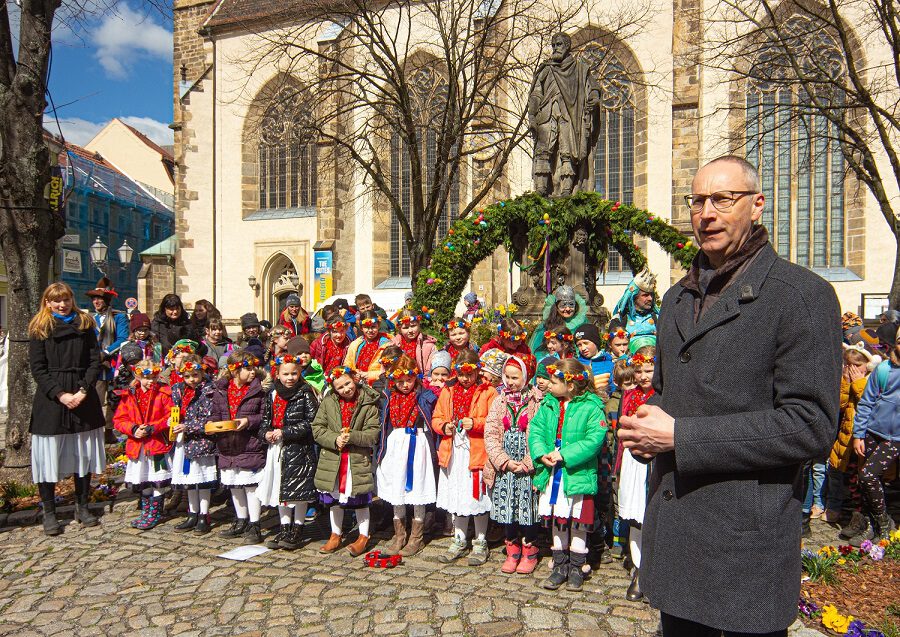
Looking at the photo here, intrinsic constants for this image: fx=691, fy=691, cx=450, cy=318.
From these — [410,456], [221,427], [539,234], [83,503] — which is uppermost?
[539,234]

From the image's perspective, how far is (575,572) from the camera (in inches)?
185

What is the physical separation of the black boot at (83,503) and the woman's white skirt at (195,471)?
0.92 m

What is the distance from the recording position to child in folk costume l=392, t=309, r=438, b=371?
7.40 metres

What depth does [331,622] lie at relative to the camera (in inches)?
161

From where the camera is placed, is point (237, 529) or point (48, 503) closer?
point (237, 529)

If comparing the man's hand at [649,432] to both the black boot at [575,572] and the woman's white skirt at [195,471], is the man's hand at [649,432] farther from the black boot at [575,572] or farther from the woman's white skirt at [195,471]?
the woman's white skirt at [195,471]

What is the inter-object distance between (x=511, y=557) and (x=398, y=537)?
1003 mm

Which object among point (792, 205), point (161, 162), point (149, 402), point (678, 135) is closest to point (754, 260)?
point (149, 402)

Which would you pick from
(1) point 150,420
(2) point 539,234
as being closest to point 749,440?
(1) point 150,420

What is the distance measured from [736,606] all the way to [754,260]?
97cm

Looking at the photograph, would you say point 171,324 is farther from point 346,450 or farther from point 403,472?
point 403,472

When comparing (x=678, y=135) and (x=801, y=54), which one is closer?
(x=801, y=54)

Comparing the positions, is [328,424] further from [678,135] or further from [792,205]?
[792,205]

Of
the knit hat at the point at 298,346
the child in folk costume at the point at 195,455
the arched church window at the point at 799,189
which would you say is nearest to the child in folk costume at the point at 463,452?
the knit hat at the point at 298,346
